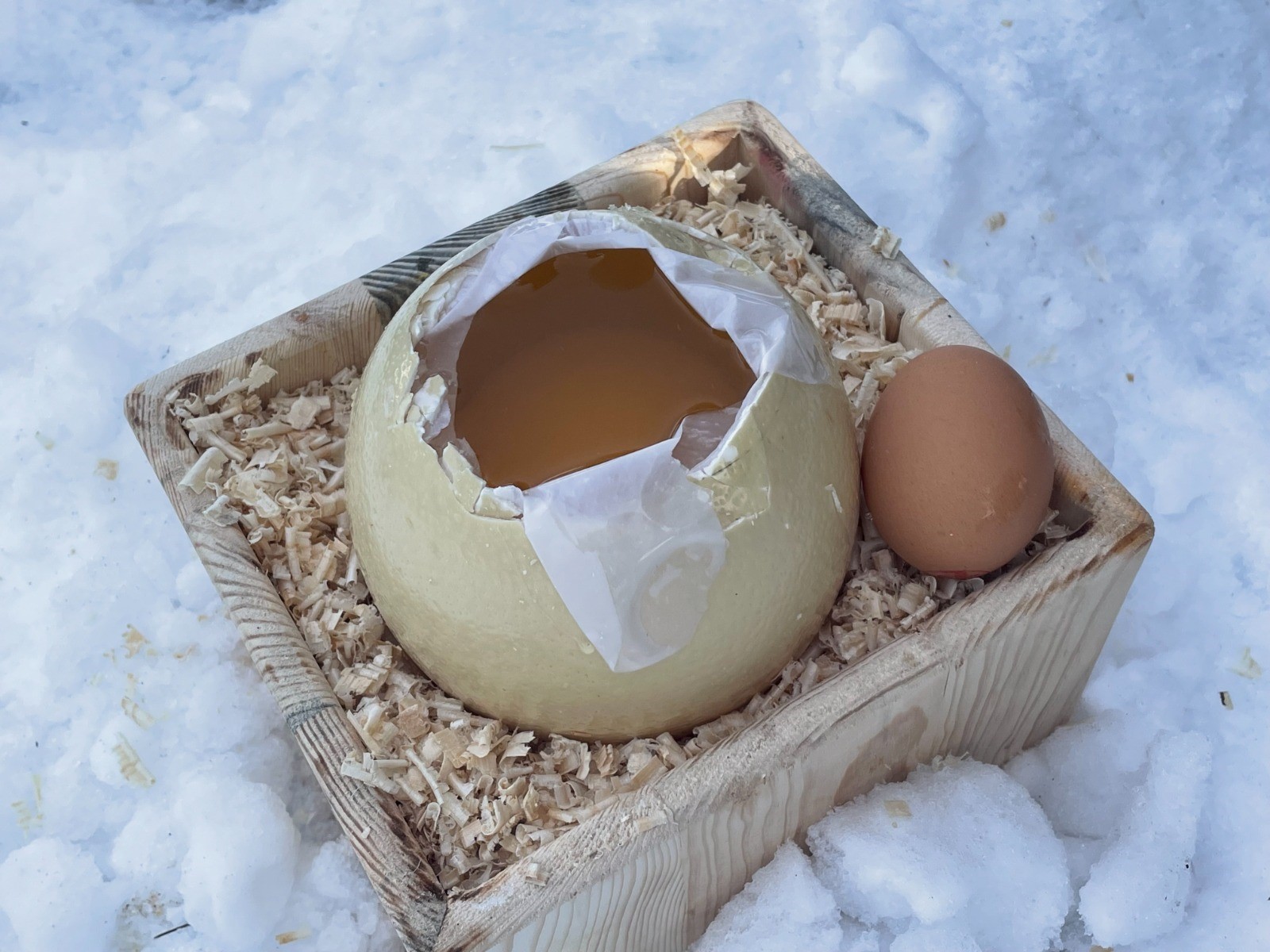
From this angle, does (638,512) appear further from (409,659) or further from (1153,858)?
(1153,858)

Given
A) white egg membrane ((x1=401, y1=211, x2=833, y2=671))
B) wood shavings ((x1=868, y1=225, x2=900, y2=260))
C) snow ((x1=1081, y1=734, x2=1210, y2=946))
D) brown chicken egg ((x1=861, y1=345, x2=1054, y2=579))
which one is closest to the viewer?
white egg membrane ((x1=401, y1=211, x2=833, y2=671))

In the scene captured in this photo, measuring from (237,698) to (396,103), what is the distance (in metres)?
0.92

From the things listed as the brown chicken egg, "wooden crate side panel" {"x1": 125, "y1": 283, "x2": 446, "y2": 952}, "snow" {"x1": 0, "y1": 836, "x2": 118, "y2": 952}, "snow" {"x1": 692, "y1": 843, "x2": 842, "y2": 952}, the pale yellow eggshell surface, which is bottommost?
"snow" {"x1": 0, "y1": 836, "x2": 118, "y2": 952}

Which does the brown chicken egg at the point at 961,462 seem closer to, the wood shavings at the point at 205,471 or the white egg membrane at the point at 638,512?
the white egg membrane at the point at 638,512

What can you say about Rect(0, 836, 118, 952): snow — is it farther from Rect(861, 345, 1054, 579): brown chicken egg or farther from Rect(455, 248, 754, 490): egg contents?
Rect(861, 345, 1054, 579): brown chicken egg

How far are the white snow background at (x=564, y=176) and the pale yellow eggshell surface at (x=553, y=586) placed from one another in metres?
0.22

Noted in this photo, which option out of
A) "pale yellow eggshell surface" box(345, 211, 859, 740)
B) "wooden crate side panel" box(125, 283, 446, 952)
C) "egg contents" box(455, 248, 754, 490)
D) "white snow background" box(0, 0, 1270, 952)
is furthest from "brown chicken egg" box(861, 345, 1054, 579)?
"wooden crate side panel" box(125, 283, 446, 952)

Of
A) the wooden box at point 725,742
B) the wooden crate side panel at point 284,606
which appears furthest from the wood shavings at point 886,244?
the wooden crate side panel at point 284,606

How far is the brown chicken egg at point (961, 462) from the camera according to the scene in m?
0.97

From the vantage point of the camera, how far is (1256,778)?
1.20m

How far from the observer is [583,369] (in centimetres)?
111

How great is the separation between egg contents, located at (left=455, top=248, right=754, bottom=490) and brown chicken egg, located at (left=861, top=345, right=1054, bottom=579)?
5.8 inches

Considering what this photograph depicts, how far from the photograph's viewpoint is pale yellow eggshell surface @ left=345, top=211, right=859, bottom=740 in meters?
0.89

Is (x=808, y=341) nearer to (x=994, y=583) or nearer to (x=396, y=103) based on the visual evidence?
(x=994, y=583)
